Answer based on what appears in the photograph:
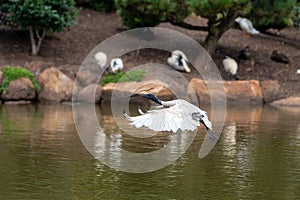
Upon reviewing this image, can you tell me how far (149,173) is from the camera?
9.98 meters

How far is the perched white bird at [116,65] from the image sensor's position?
19591mm

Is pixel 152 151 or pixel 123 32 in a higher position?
pixel 123 32

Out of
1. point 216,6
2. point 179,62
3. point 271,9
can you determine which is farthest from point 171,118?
point 271,9

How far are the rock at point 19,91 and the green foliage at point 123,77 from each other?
6.67 feet

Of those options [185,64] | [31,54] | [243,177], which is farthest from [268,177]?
[31,54]

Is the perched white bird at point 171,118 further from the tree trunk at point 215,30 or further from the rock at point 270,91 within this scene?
the tree trunk at point 215,30

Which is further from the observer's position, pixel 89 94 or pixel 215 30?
pixel 215 30

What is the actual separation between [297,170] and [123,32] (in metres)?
14.2

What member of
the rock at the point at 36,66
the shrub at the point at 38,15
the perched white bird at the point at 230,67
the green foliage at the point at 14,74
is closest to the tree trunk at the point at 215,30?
the perched white bird at the point at 230,67

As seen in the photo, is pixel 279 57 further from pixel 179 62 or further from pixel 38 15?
pixel 38 15

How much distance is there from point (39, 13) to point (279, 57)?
7.98m

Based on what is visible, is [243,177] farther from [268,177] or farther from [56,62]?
[56,62]

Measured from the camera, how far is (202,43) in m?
22.9

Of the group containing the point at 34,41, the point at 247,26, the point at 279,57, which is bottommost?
the point at 279,57
